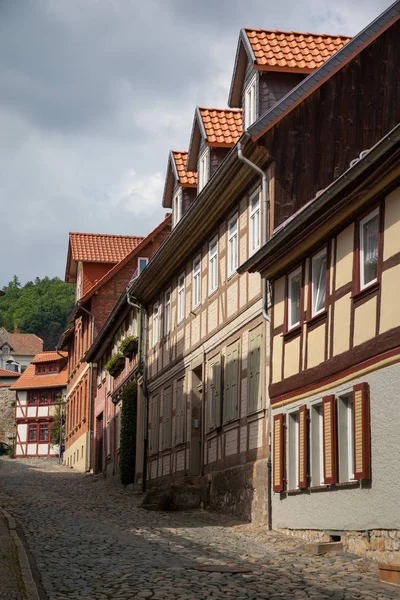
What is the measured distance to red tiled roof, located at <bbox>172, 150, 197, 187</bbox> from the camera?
91.7ft

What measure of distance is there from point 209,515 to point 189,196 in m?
9.49

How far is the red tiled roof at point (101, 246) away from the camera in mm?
50906

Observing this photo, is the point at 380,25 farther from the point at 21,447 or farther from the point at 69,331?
the point at 21,447

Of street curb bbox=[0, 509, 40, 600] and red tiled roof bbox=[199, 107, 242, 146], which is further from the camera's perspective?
red tiled roof bbox=[199, 107, 242, 146]

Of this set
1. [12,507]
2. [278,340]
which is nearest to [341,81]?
[278,340]

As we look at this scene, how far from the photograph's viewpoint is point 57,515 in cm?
2184

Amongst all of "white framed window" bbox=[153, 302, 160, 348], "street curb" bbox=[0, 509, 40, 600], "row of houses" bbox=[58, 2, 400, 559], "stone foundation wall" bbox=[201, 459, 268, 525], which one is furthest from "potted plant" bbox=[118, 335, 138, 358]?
"street curb" bbox=[0, 509, 40, 600]

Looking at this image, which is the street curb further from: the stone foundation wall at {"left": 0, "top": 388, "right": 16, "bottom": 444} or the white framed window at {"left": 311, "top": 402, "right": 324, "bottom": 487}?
the stone foundation wall at {"left": 0, "top": 388, "right": 16, "bottom": 444}

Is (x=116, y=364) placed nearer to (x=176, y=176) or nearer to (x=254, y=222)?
(x=176, y=176)

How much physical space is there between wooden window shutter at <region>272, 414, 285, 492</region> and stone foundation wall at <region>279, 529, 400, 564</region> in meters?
2.40

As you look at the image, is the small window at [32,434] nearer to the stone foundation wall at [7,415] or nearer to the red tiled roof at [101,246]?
the stone foundation wall at [7,415]

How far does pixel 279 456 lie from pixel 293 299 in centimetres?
265

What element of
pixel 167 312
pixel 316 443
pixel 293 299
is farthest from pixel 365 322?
pixel 167 312

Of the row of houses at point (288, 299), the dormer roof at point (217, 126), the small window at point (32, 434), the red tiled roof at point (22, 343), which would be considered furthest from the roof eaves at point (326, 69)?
the red tiled roof at point (22, 343)
